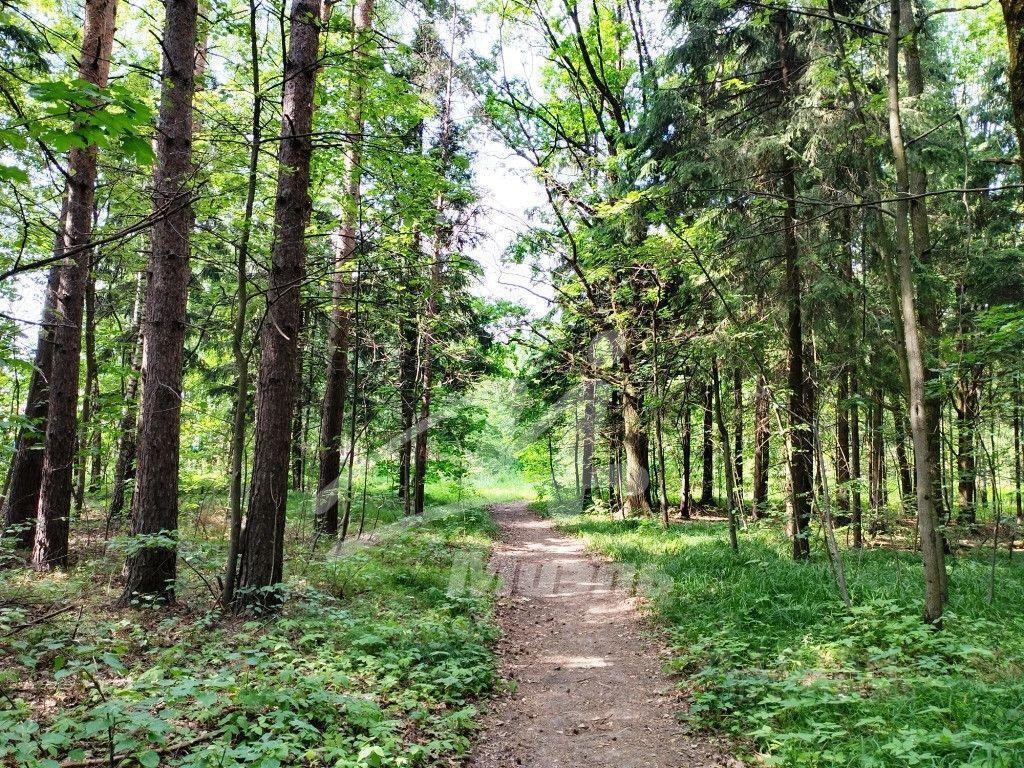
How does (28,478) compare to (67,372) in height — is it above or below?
below

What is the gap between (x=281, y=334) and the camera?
6.19 m

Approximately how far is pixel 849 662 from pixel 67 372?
10.2 metres

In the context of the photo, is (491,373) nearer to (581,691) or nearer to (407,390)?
(407,390)

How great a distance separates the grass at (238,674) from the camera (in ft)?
10.4

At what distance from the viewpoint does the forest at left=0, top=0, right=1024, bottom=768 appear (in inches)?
161

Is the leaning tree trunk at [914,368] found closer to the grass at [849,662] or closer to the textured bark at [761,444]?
the grass at [849,662]

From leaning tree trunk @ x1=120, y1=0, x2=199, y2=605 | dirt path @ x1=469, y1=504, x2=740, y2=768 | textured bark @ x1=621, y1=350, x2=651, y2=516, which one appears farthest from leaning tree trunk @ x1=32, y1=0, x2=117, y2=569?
textured bark @ x1=621, y1=350, x2=651, y2=516

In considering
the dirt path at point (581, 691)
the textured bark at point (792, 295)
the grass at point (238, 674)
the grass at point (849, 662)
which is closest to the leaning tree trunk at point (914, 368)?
the grass at point (849, 662)

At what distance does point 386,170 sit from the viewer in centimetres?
768

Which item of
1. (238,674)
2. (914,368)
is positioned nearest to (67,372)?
(238,674)

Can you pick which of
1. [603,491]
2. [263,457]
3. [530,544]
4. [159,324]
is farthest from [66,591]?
[603,491]

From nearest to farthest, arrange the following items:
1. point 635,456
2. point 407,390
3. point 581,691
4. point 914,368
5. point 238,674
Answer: point 238,674, point 914,368, point 581,691, point 407,390, point 635,456

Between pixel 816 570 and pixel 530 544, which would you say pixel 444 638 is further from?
pixel 530 544

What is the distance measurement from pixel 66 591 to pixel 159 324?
3.21 metres
